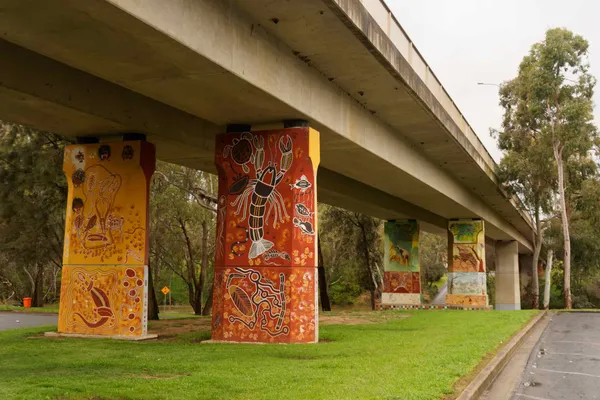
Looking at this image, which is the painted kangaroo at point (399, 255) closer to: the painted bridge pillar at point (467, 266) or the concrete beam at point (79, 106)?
the painted bridge pillar at point (467, 266)

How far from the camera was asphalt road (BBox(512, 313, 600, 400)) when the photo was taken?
27.1ft

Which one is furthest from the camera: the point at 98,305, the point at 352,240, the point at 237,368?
the point at 352,240

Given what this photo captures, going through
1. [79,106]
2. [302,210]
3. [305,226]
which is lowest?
[305,226]

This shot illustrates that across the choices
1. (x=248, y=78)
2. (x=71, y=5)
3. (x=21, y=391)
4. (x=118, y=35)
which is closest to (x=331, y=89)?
(x=248, y=78)

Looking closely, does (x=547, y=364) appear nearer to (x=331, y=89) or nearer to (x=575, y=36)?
(x=331, y=89)

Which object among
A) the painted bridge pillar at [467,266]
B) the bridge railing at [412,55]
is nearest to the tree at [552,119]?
the painted bridge pillar at [467,266]

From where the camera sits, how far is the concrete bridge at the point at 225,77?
27.6 ft

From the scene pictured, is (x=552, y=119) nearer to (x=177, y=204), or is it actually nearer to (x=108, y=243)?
(x=177, y=204)

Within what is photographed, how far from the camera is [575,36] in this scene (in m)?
33.3

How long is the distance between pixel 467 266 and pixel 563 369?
77.7 ft

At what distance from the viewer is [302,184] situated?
12.9m

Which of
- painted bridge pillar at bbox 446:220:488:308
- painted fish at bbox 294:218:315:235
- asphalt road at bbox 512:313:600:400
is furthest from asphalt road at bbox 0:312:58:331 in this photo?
painted bridge pillar at bbox 446:220:488:308

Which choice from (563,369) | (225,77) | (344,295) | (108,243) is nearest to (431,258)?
(344,295)

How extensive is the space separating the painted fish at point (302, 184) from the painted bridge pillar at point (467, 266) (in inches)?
881
